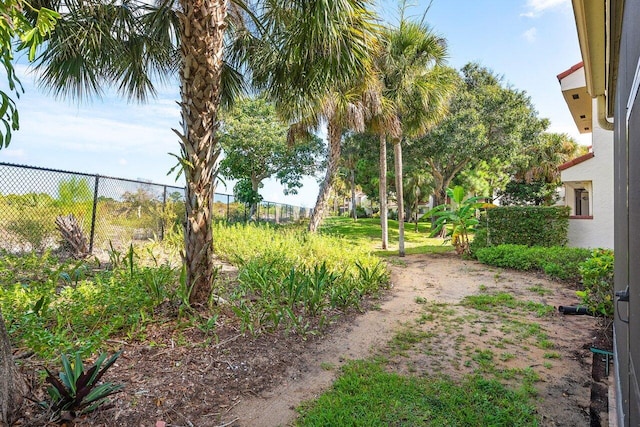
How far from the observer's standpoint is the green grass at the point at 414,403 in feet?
8.71

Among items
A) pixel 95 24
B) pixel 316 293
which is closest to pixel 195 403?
pixel 316 293

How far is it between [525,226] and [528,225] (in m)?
0.09

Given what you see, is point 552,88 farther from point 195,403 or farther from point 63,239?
point 63,239

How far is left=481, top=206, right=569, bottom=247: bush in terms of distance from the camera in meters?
10.1

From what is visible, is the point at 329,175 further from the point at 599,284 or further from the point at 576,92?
the point at 599,284

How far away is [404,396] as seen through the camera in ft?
9.87

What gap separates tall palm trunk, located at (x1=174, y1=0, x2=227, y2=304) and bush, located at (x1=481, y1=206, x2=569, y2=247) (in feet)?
31.9

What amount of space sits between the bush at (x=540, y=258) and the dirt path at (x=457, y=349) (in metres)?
1.01

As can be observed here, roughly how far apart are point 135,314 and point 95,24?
14.1ft

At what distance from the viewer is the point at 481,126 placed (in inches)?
609

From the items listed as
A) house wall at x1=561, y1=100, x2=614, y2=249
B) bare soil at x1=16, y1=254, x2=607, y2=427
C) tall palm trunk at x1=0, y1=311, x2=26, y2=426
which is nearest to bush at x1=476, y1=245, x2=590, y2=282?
house wall at x1=561, y1=100, x2=614, y2=249

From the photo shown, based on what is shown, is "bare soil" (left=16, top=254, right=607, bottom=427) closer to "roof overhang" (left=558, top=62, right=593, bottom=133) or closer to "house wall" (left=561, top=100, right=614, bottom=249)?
"house wall" (left=561, top=100, right=614, bottom=249)

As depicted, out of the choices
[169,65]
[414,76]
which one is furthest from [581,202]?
[169,65]

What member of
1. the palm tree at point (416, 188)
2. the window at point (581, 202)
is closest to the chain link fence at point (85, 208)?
the palm tree at point (416, 188)
